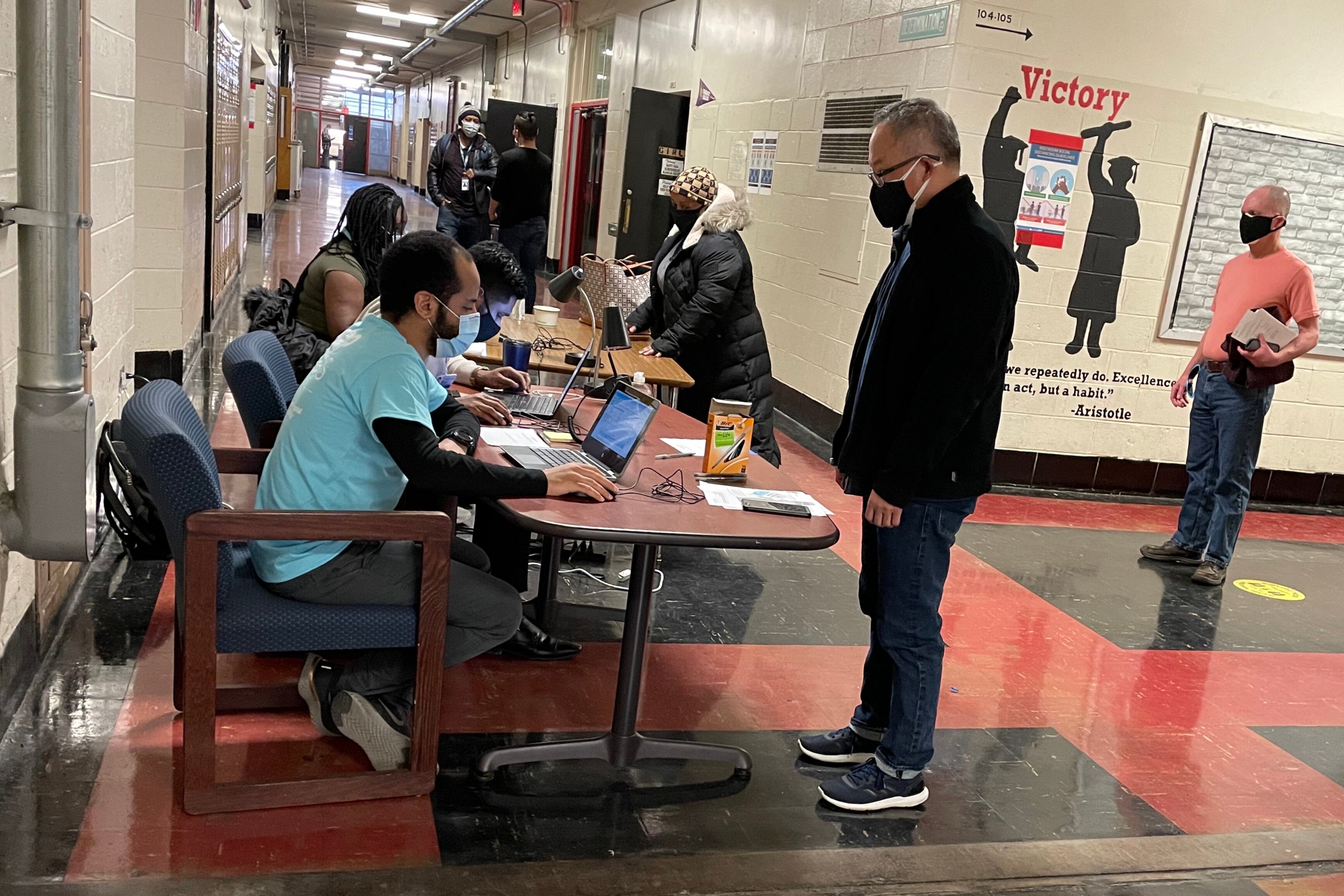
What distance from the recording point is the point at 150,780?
2.37 m

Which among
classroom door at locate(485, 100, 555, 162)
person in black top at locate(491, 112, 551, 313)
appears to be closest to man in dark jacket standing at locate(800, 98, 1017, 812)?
person in black top at locate(491, 112, 551, 313)

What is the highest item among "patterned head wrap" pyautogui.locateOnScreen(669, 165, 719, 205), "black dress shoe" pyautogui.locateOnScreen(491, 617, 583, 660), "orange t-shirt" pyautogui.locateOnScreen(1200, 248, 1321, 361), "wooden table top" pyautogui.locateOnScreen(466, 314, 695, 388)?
"patterned head wrap" pyautogui.locateOnScreen(669, 165, 719, 205)

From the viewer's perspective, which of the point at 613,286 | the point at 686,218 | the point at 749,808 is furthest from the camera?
the point at 613,286

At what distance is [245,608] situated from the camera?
7.29 feet

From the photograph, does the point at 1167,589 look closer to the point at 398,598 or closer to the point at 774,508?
the point at 774,508

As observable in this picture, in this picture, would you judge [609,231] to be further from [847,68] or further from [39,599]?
[39,599]

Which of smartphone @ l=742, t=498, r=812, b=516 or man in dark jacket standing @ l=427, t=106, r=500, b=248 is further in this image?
man in dark jacket standing @ l=427, t=106, r=500, b=248

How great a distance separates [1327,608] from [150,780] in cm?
449

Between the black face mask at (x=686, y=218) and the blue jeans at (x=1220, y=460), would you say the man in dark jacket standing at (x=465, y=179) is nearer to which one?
the black face mask at (x=686, y=218)

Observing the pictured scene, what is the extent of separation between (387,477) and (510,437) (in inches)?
23.0

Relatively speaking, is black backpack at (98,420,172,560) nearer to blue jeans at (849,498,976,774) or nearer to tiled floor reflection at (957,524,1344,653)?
blue jeans at (849,498,976,774)

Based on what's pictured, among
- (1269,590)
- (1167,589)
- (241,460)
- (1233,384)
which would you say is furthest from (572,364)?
(1269,590)

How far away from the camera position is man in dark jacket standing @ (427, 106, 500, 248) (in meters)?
9.09

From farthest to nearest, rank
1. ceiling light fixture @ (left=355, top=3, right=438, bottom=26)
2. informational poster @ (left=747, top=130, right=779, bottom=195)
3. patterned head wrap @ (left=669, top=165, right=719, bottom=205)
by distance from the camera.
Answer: ceiling light fixture @ (left=355, top=3, right=438, bottom=26)
informational poster @ (left=747, top=130, right=779, bottom=195)
patterned head wrap @ (left=669, top=165, right=719, bottom=205)
